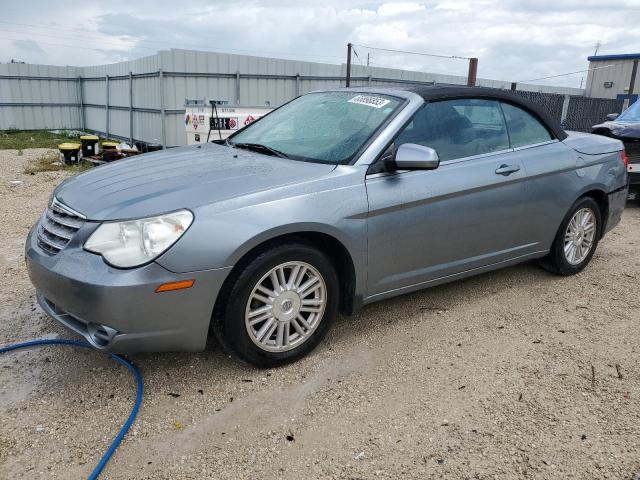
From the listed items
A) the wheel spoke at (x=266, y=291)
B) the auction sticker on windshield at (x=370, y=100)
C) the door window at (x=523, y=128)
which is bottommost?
the wheel spoke at (x=266, y=291)

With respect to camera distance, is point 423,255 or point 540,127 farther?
point 540,127

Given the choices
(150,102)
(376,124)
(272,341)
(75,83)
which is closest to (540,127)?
A: (376,124)

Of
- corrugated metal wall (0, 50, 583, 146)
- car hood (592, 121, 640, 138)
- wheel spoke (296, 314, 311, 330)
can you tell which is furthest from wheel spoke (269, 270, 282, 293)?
corrugated metal wall (0, 50, 583, 146)

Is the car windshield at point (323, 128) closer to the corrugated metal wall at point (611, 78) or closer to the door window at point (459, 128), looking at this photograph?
the door window at point (459, 128)

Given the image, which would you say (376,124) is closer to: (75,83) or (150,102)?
(150,102)

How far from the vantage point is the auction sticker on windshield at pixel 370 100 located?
3679 millimetres

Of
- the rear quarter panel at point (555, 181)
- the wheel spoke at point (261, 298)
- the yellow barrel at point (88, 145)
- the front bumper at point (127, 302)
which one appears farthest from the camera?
the yellow barrel at point (88, 145)

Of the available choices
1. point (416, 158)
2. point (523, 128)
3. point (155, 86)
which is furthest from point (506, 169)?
point (155, 86)

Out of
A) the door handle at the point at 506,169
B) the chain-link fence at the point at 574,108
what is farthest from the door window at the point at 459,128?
the chain-link fence at the point at 574,108

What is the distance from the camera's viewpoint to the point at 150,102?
14930 millimetres

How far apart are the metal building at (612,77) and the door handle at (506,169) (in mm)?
19875

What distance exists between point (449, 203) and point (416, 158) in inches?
21.0

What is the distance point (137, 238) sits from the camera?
A: 2.65 m

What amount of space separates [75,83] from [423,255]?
21.3m
